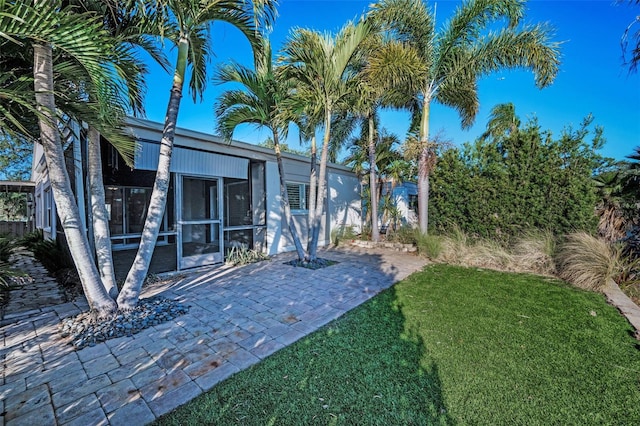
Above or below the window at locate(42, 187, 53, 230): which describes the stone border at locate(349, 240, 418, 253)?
below

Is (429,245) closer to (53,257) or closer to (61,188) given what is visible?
(61,188)

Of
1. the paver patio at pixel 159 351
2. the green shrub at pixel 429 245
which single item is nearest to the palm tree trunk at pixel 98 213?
the paver patio at pixel 159 351

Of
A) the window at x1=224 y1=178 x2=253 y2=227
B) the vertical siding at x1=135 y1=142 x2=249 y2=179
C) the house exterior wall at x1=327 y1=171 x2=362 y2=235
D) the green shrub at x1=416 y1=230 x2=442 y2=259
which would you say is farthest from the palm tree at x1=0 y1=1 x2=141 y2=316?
the house exterior wall at x1=327 y1=171 x2=362 y2=235

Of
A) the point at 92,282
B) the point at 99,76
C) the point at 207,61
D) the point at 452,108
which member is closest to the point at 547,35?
the point at 452,108

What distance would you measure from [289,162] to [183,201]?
368cm

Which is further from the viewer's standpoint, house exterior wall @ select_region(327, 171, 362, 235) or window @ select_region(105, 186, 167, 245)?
house exterior wall @ select_region(327, 171, 362, 235)

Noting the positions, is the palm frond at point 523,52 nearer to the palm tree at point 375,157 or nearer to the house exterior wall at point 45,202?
the palm tree at point 375,157

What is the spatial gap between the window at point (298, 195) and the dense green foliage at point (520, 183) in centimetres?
428

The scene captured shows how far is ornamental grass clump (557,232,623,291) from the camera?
4.79 metres

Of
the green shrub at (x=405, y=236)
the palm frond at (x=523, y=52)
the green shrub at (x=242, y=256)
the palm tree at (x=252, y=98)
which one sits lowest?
the green shrub at (x=242, y=256)

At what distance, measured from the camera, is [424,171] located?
8320mm

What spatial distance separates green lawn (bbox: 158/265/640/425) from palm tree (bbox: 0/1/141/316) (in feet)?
7.96

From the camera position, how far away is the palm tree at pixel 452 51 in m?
6.69

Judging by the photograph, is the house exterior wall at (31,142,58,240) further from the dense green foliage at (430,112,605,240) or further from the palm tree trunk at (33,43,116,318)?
the dense green foliage at (430,112,605,240)
